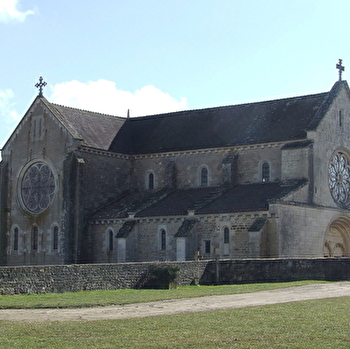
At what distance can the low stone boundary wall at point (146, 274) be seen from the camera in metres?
28.8

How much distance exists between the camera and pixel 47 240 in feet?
183

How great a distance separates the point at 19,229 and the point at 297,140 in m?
21.2

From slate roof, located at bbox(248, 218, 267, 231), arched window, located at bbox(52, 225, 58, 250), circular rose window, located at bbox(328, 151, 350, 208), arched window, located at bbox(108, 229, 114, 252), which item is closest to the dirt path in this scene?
slate roof, located at bbox(248, 218, 267, 231)

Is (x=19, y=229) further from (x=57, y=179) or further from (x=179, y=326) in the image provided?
(x=179, y=326)

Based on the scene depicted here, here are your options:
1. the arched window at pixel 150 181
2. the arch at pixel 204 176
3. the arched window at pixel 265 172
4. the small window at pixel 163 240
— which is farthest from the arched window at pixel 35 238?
the arched window at pixel 265 172

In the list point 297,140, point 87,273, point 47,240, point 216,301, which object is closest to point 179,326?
point 216,301

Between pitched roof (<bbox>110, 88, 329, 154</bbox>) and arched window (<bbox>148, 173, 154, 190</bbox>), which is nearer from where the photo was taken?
pitched roof (<bbox>110, 88, 329, 154</bbox>)

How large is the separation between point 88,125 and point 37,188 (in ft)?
19.3

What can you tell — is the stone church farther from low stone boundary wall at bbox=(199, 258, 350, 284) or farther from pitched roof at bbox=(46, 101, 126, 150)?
low stone boundary wall at bbox=(199, 258, 350, 284)

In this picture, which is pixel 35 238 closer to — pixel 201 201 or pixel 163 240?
pixel 163 240

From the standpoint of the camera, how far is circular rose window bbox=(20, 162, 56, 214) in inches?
2221

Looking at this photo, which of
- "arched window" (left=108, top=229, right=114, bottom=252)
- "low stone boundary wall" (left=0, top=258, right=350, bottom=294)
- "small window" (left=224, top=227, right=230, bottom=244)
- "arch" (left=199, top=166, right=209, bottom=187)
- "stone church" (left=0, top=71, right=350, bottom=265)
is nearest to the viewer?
"low stone boundary wall" (left=0, top=258, right=350, bottom=294)

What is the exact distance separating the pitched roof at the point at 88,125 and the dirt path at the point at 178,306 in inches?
1026

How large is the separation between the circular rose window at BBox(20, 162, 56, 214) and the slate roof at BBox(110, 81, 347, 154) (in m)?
5.24
